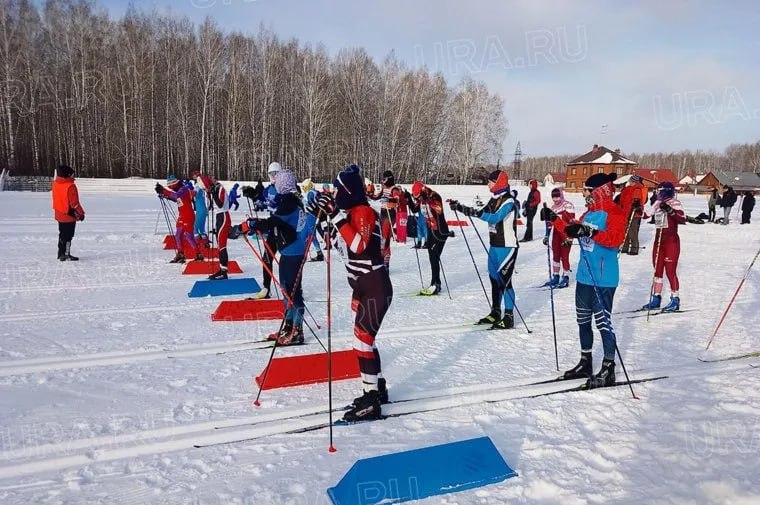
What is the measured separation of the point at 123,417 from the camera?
3391 millimetres

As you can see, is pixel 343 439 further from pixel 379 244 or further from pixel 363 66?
pixel 363 66

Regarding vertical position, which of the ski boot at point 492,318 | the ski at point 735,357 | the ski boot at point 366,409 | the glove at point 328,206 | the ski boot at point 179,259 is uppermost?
the glove at point 328,206

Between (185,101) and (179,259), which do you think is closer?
(179,259)

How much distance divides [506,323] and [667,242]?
2.83m

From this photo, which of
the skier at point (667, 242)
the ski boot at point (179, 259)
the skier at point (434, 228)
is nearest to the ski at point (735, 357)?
the skier at point (667, 242)

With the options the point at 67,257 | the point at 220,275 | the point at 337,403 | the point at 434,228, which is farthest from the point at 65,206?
the point at 337,403

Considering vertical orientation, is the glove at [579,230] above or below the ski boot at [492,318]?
above

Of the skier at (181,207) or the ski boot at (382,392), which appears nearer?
the ski boot at (382,392)

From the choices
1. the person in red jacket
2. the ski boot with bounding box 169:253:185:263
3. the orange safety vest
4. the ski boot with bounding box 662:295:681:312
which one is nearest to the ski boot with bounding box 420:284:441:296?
the ski boot with bounding box 662:295:681:312

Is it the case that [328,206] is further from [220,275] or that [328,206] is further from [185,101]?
[185,101]

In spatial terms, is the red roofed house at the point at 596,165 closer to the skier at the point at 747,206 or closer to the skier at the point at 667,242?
the skier at the point at 747,206

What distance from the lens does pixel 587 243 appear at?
13.0 feet

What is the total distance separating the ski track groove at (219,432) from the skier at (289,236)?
1.52 m

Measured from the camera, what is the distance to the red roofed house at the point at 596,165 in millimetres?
57844
